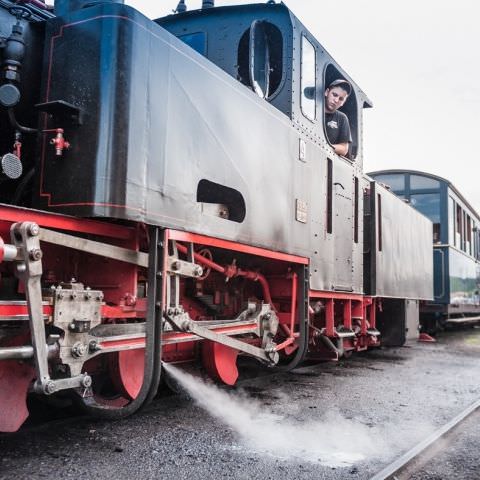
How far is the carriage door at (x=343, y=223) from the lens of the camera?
5.16 meters

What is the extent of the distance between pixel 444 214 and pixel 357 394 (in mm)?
7637

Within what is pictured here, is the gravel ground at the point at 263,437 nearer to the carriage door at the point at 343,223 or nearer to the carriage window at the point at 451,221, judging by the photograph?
the carriage door at the point at 343,223

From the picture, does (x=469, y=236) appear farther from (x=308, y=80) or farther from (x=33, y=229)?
(x=33, y=229)

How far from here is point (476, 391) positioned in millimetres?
4980

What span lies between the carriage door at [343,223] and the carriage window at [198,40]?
1597 millimetres

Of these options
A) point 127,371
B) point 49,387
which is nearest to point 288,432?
point 127,371

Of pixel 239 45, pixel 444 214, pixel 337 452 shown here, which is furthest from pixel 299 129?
pixel 444 214

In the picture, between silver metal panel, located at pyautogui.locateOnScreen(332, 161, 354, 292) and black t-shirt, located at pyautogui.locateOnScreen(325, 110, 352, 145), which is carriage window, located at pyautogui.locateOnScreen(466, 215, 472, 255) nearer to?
silver metal panel, located at pyautogui.locateOnScreen(332, 161, 354, 292)

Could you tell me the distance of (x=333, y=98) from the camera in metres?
5.43

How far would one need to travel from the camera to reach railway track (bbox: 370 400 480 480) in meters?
2.64

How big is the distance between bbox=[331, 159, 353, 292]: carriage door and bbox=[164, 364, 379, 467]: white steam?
5.32 feet

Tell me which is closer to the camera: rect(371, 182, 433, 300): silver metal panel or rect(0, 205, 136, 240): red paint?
rect(0, 205, 136, 240): red paint

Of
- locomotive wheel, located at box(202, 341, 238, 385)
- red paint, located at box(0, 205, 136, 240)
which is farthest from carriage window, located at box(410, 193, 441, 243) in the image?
red paint, located at box(0, 205, 136, 240)

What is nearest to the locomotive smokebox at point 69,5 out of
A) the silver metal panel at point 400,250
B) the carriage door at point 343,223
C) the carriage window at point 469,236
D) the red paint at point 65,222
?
the red paint at point 65,222
